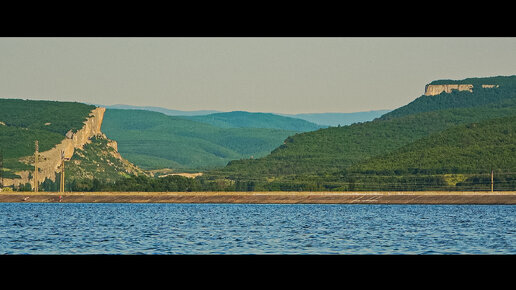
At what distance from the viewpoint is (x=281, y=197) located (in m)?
134

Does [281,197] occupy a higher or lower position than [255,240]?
lower

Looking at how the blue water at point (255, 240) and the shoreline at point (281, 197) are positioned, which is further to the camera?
the shoreline at point (281, 197)

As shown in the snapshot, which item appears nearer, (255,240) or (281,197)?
(255,240)

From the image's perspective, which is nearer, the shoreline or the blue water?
the blue water

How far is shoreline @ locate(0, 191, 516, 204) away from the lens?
124 meters

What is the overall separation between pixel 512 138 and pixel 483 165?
1352 centimetres

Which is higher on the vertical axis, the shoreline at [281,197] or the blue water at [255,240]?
the blue water at [255,240]

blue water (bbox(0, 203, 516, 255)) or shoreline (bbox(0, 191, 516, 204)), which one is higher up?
blue water (bbox(0, 203, 516, 255))

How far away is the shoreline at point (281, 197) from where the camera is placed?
12400 centimetres

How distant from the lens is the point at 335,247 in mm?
36094
